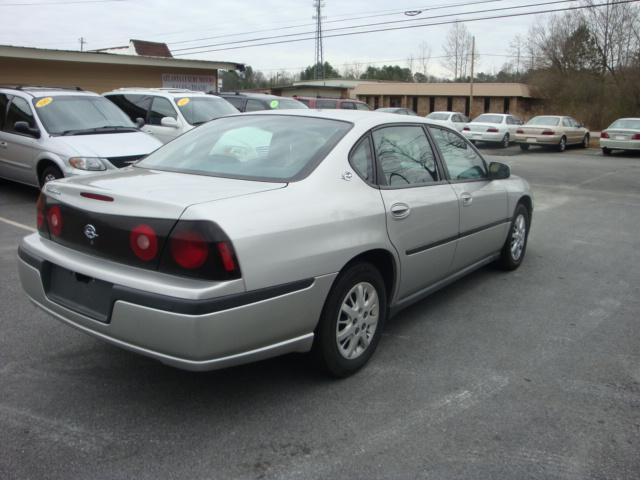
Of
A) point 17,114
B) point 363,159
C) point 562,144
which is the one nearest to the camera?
point 363,159

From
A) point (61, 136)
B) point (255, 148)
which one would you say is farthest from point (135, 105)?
point (255, 148)

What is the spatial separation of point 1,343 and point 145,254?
1.79 metres

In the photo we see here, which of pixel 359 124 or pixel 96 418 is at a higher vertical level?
pixel 359 124

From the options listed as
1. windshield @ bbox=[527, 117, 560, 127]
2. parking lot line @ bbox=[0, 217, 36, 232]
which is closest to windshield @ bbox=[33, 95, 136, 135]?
parking lot line @ bbox=[0, 217, 36, 232]

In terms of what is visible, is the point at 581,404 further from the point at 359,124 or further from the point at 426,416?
the point at 359,124

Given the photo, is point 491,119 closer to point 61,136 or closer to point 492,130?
point 492,130

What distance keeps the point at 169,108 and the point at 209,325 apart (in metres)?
9.15

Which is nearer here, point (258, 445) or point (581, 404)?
point (258, 445)

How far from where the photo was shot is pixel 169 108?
11102 millimetres

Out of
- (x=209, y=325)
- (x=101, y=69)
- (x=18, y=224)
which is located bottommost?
(x=18, y=224)

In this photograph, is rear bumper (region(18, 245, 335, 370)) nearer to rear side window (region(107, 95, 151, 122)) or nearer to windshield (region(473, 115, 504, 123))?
rear side window (region(107, 95, 151, 122))

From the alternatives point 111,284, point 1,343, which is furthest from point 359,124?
Result: point 1,343

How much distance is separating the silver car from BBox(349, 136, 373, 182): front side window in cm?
1

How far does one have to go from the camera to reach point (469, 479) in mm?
2666
